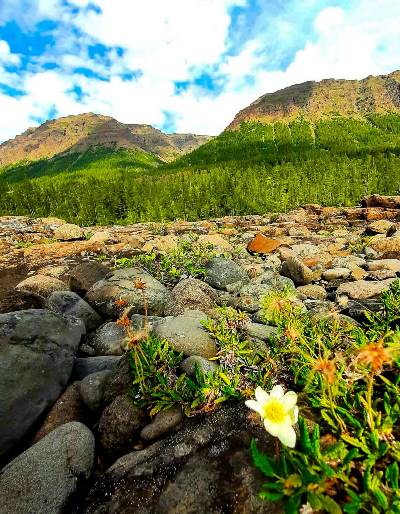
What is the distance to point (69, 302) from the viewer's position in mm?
9602

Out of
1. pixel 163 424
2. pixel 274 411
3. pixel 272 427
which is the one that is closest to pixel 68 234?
pixel 163 424

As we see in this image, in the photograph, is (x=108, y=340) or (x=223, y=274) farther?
(x=223, y=274)

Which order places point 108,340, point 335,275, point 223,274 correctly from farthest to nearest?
point 335,275
point 223,274
point 108,340

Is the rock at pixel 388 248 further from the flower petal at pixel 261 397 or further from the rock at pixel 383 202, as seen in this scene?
the rock at pixel 383 202

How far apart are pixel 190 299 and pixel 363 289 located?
17.0ft

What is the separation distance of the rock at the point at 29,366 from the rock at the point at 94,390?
0.53 m

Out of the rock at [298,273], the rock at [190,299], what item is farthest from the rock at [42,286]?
the rock at [298,273]

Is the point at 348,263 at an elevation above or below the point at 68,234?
above

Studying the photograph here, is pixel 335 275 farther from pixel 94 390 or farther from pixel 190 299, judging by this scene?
pixel 94 390

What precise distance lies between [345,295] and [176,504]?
8.86 m

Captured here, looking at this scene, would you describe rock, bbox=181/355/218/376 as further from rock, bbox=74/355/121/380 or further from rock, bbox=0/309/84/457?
rock, bbox=0/309/84/457

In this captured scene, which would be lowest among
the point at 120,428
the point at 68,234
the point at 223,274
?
the point at 68,234

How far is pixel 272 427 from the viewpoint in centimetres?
231

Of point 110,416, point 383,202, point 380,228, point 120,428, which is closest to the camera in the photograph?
point 120,428
